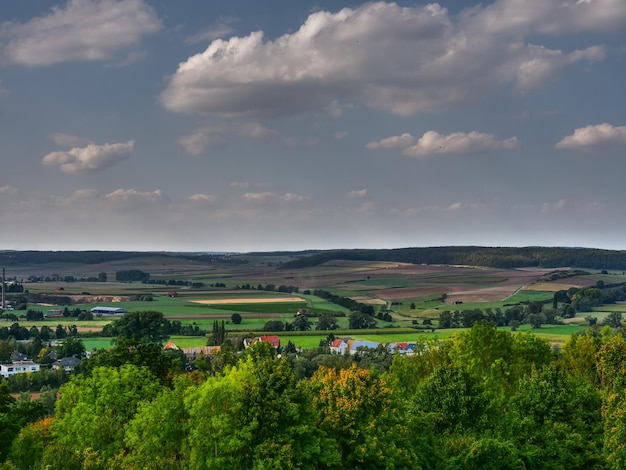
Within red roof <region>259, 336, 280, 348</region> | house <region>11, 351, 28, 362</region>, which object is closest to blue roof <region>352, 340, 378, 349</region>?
red roof <region>259, 336, 280, 348</region>

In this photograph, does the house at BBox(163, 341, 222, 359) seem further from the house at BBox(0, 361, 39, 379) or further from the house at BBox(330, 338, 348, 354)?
the house at BBox(0, 361, 39, 379)

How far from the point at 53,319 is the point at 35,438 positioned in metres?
145

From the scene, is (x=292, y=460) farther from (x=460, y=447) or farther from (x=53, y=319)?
(x=53, y=319)

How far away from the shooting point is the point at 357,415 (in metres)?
38.4

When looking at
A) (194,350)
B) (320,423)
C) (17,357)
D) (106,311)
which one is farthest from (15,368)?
(320,423)

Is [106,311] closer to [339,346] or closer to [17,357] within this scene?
[17,357]

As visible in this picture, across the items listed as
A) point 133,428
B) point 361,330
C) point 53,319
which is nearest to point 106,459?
point 133,428

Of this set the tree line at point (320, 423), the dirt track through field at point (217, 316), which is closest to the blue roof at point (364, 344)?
the dirt track through field at point (217, 316)

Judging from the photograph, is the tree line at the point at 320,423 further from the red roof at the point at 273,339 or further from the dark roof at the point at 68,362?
the red roof at the point at 273,339

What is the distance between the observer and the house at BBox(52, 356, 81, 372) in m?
115

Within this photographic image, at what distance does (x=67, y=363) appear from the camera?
118 meters

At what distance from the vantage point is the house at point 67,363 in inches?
4528

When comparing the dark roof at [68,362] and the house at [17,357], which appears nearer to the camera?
the dark roof at [68,362]

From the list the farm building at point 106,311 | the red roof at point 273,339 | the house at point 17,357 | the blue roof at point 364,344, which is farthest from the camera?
the farm building at point 106,311
